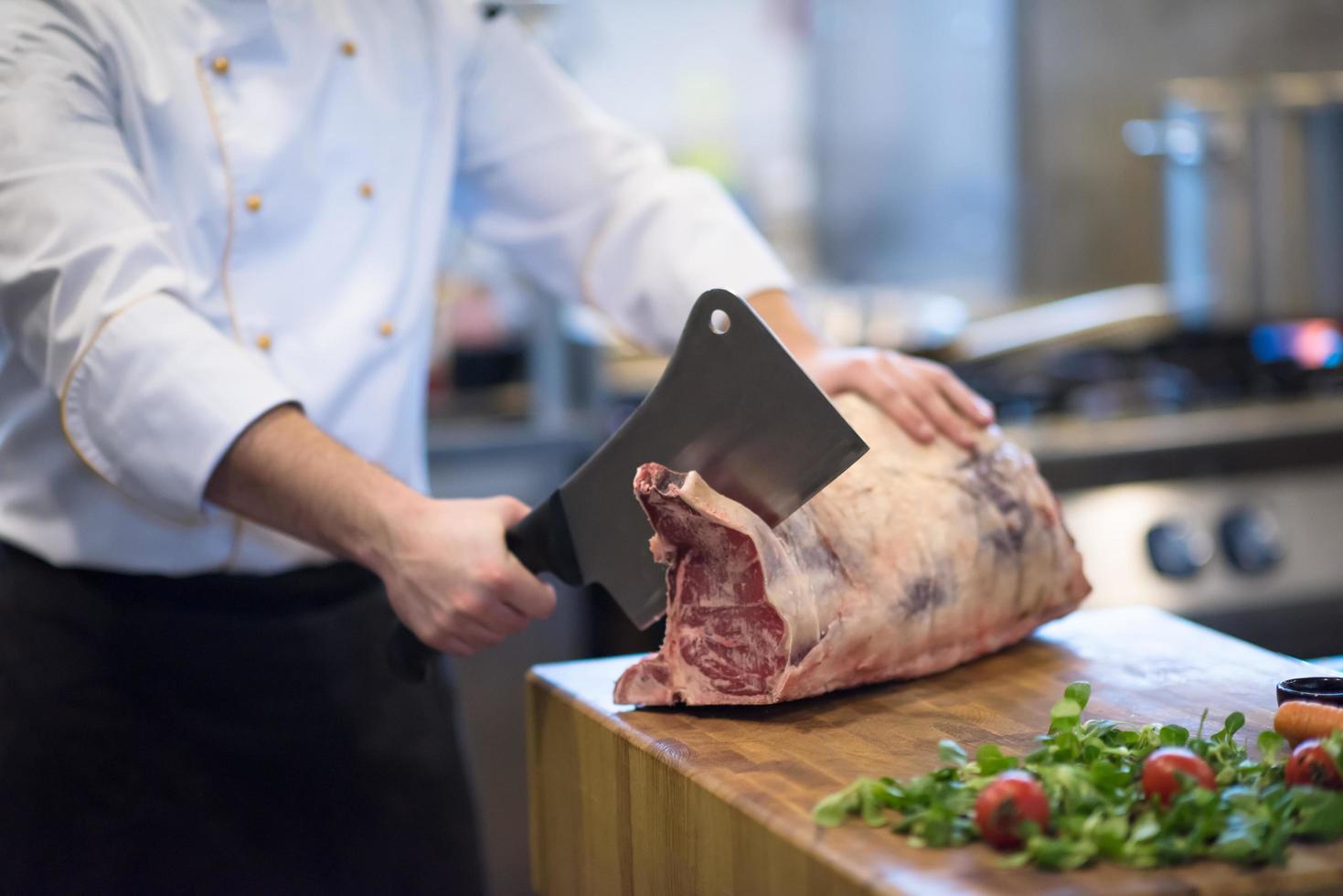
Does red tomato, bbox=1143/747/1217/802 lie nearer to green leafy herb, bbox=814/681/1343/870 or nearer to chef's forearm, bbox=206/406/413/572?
green leafy herb, bbox=814/681/1343/870

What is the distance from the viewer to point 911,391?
146cm

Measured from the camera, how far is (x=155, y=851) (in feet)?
5.02

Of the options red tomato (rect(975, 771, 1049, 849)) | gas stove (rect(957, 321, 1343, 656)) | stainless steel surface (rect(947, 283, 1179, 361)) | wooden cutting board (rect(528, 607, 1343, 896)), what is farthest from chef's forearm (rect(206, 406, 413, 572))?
stainless steel surface (rect(947, 283, 1179, 361))

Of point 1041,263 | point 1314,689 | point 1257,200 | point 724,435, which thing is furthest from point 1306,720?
point 1041,263

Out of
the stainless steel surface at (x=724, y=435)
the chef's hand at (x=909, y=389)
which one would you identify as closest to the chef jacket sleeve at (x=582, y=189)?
the chef's hand at (x=909, y=389)

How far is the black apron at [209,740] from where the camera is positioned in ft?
4.86

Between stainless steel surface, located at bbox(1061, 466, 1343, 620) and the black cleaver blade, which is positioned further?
stainless steel surface, located at bbox(1061, 466, 1343, 620)

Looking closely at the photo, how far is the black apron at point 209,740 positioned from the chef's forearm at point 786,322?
516mm

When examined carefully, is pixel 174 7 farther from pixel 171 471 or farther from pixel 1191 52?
pixel 1191 52

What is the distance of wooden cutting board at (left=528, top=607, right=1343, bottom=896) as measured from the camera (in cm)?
91

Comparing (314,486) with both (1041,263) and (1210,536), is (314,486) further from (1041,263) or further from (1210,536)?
(1041,263)

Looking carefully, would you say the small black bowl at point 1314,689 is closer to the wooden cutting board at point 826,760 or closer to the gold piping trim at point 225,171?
the wooden cutting board at point 826,760

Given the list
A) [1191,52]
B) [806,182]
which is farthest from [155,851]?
[806,182]

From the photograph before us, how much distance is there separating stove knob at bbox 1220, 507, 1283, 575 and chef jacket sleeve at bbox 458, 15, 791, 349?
1.22 metres
